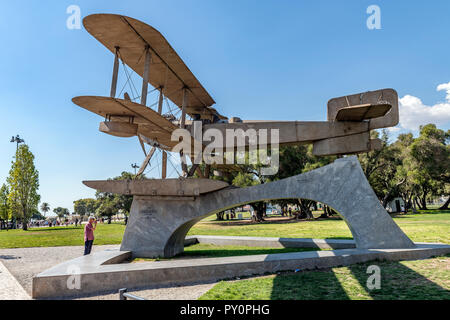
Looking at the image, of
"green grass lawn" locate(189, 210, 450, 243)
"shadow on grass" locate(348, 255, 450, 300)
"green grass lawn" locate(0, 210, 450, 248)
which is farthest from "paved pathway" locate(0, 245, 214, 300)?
"green grass lawn" locate(189, 210, 450, 243)

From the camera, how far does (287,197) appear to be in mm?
12062

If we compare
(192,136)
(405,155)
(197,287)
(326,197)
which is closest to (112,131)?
(192,136)

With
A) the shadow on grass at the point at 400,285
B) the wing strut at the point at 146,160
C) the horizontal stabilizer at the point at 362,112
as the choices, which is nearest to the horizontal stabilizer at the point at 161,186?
the wing strut at the point at 146,160

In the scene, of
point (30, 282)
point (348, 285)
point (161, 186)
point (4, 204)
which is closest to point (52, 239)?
point (30, 282)

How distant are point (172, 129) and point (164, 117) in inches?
28.4

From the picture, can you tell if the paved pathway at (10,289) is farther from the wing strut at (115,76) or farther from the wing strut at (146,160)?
the wing strut at (115,76)

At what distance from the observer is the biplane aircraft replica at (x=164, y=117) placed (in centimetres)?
1017

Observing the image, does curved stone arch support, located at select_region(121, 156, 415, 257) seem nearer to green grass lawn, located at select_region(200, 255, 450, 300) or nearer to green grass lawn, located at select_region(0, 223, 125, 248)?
green grass lawn, located at select_region(200, 255, 450, 300)

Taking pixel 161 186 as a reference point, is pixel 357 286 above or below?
below

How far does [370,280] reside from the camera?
768cm

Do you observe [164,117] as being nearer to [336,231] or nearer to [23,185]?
[336,231]

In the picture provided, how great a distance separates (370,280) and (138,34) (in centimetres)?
1105

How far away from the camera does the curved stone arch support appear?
35.3ft

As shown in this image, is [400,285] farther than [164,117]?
No
